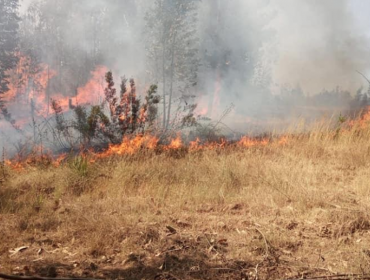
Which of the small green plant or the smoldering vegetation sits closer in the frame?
the small green plant

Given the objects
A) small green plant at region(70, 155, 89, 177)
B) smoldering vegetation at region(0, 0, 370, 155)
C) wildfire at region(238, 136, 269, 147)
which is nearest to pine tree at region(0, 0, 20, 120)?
smoldering vegetation at region(0, 0, 370, 155)

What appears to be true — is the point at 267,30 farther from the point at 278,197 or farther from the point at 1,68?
the point at 278,197

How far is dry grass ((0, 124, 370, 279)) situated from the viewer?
2.65m

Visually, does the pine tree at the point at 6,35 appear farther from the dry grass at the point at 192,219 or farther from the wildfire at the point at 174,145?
the dry grass at the point at 192,219

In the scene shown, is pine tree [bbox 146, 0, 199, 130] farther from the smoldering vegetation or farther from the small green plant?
the small green plant

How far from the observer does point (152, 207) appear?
13.3 feet

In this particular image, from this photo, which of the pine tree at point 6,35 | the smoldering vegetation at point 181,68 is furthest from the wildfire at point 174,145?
the pine tree at point 6,35

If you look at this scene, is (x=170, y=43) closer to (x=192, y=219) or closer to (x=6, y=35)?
(x=6, y=35)

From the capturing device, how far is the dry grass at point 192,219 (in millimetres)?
2654

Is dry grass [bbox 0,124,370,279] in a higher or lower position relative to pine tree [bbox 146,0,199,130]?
lower

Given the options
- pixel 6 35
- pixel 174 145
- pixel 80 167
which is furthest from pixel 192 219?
pixel 6 35

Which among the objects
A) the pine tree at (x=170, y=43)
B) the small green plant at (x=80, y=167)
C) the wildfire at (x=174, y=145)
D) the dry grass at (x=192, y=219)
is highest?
the pine tree at (x=170, y=43)

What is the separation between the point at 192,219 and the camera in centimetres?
363

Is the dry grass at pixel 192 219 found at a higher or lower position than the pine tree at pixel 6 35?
lower
